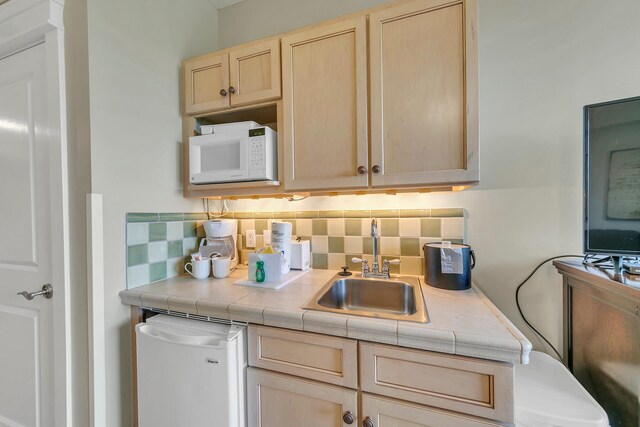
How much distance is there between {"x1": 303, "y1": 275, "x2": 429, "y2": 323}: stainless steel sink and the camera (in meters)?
1.16

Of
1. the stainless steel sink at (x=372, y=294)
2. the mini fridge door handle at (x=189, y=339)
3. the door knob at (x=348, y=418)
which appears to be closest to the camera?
the door knob at (x=348, y=418)

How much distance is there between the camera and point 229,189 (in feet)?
4.32

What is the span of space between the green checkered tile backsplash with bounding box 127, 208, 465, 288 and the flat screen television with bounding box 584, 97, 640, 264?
0.47m

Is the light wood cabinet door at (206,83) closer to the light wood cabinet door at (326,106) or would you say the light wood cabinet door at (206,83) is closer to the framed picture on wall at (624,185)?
the light wood cabinet door at (326,106)

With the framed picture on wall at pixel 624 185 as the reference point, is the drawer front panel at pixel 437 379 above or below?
below

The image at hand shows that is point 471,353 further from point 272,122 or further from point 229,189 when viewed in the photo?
point 272,122

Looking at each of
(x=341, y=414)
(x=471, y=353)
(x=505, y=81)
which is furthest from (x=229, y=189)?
(x=505, y=81)

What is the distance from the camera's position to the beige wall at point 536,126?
1110mm

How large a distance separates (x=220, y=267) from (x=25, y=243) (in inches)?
35.2

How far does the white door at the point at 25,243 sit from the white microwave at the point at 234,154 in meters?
0.61

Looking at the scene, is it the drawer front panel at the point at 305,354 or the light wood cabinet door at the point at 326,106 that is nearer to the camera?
the drawer front panel at the point at 305,354

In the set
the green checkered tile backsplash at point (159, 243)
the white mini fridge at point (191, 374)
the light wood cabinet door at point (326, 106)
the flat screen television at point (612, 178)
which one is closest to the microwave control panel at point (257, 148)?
the light wood cabinet door at point (326, 106)

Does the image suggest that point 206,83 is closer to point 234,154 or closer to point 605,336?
point 234,154

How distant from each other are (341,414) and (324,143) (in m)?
1.05
